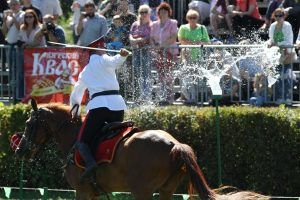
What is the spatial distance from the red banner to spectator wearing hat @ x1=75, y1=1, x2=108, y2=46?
795 millimetres

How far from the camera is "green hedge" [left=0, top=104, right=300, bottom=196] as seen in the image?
1482cm

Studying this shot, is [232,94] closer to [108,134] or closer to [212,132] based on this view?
[212,132]

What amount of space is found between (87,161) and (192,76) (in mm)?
4416

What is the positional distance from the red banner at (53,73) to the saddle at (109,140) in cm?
468

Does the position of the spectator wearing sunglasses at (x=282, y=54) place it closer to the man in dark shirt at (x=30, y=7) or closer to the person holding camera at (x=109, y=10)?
the person holding camera at (x=109, y=10)

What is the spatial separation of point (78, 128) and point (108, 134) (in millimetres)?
743

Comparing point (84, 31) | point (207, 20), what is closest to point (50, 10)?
point (84, 31)

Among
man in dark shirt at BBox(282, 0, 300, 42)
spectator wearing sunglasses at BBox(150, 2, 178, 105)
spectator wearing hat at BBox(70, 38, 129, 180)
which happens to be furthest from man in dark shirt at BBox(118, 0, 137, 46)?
spectator wearing hat at BBox(70, 38, 129, 180)

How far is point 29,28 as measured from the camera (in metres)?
17.5

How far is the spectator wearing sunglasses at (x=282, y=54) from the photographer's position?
50.1ft

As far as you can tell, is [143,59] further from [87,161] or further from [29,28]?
[87,161]

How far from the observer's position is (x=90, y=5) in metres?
17.1

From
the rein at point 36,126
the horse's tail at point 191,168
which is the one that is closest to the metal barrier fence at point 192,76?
the rein at point 36,126

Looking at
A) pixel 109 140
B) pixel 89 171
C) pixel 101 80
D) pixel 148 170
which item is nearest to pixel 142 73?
pixel 101 80
